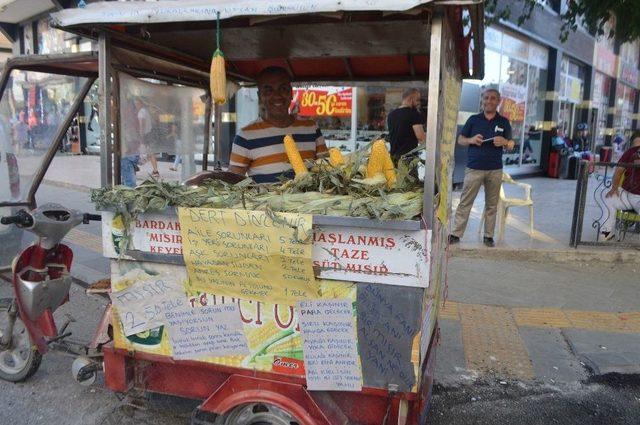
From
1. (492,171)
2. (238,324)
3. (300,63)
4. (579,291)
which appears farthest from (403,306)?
(492,171)

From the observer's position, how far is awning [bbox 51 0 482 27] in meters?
1.90

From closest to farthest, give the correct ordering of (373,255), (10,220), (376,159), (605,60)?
(373,255) → (376,159) → (10,220) → (605,60)

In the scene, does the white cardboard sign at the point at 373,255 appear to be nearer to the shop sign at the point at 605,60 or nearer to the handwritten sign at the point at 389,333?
the handwritten sign at the point at 389,333

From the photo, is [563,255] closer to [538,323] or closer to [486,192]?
[486,192]

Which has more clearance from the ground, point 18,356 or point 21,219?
point 21,219

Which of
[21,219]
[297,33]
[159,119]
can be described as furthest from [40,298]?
[297,33]

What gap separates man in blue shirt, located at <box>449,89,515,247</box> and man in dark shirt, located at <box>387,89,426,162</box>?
61cm

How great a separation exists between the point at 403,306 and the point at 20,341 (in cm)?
257

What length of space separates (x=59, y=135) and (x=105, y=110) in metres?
1.40

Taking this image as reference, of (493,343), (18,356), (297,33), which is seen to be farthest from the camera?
(493,343)

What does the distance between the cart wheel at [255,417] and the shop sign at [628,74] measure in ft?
83.6

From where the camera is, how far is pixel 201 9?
2141 mm

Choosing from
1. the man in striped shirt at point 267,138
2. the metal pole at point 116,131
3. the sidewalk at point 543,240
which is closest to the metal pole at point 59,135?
the metal pole at point 116,131

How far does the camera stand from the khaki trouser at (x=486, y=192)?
6266mm
